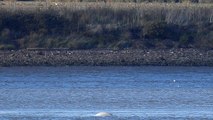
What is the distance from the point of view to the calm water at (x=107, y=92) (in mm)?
22377

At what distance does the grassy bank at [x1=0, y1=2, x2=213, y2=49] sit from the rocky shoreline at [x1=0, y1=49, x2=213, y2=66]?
Answer: 6.92ft

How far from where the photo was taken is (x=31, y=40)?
43.1 meters

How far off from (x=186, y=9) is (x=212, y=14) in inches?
49.0

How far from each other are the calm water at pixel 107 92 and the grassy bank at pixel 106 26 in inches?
266

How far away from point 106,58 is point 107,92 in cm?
1026

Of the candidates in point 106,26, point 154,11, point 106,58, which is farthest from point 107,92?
point 154,11

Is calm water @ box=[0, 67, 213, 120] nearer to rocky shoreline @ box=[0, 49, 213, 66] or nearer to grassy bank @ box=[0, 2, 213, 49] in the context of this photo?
rocky shoreline @ box=[0, 49, 213, 66]

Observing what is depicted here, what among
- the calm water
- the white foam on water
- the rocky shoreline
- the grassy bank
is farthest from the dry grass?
the white foam on water

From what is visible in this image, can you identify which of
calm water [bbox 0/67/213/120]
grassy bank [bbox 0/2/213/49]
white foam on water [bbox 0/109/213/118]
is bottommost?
grassy bank [bbox 0/2/213/49]

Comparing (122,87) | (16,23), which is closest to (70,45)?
(16,23)

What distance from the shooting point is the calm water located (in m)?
22.4

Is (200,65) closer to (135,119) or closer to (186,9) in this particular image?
(186,9)

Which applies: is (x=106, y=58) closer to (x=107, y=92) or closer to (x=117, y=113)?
(x=107, y=92)

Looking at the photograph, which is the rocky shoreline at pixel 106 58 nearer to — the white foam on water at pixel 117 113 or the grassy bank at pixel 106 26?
the grassy bank at pixel 106 26
